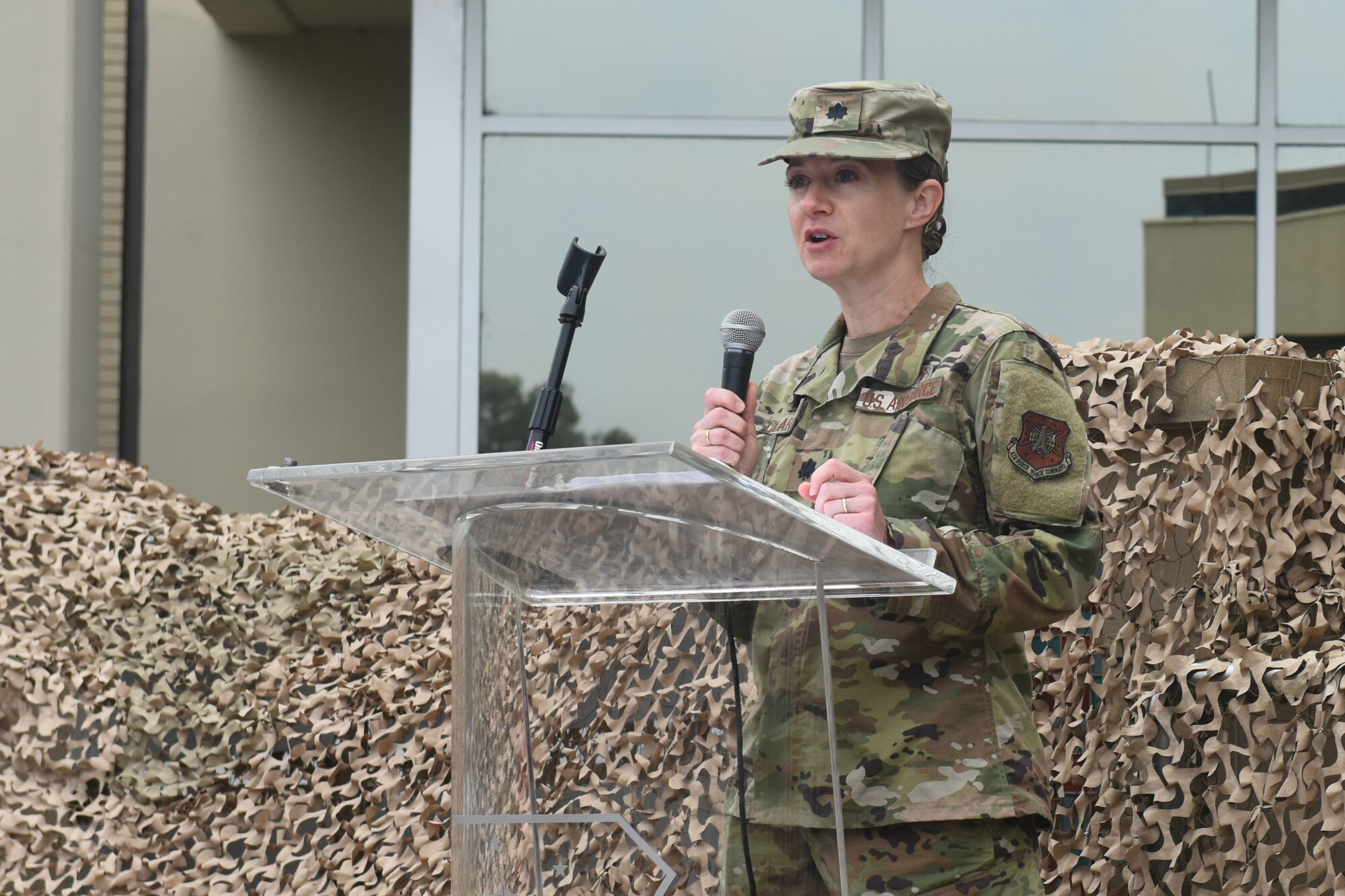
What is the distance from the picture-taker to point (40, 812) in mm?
4523

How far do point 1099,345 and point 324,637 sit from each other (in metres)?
2.63

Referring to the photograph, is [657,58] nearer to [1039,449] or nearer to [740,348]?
[740,348]

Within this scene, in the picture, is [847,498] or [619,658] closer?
[619,658]

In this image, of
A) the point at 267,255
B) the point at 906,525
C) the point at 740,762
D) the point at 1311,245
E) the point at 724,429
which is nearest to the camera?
the point at 740,762

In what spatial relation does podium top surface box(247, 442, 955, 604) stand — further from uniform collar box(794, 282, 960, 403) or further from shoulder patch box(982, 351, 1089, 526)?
uniform collar box(794, 282, 960, 403)

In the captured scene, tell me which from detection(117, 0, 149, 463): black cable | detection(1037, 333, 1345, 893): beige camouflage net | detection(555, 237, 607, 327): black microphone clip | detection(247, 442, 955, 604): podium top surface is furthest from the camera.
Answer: detection(117, 0, 149, 463): black cable

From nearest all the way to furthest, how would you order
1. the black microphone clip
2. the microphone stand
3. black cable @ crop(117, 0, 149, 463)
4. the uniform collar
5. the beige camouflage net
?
the microphone stand < the black microphone clip < the uniform collar < the beige camouflage net < black cable @ crop(117, 0, 149, 463)

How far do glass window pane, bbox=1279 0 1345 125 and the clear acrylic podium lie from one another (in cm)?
520

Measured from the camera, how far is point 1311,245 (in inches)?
232

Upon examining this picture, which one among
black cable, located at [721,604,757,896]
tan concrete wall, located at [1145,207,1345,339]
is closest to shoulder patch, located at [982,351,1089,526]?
black cable, located at [721,604,757,896]

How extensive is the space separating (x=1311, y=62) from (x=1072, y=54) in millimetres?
959

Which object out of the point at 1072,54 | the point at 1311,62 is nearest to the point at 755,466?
the point at 1072,54

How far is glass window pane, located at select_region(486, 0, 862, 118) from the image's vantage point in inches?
239

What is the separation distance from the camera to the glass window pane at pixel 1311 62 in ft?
19.4
